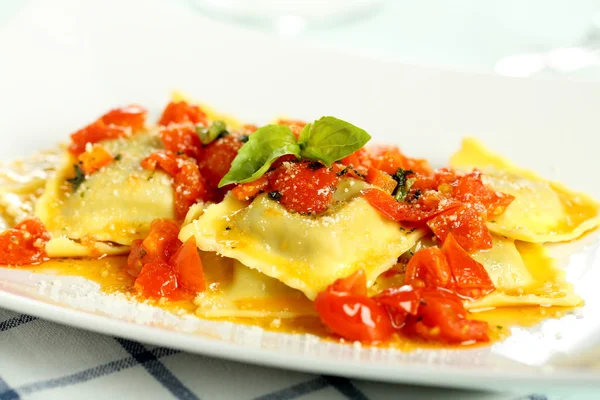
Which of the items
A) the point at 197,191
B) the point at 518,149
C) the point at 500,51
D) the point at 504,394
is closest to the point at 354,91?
the point at 518,149

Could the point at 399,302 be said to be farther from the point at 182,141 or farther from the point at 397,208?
the point at 182,141

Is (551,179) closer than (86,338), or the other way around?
(86,338)

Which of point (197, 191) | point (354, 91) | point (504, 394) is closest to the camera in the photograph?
point (504, 394)

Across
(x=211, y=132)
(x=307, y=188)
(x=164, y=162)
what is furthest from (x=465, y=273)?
(x=164, y=162)

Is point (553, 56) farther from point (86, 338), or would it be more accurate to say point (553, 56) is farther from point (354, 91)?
point (86, 338)

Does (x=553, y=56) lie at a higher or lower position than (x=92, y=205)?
higher

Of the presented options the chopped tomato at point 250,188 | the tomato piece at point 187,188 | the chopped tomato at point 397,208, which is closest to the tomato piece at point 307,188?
the chopped tomato at point 250,188
